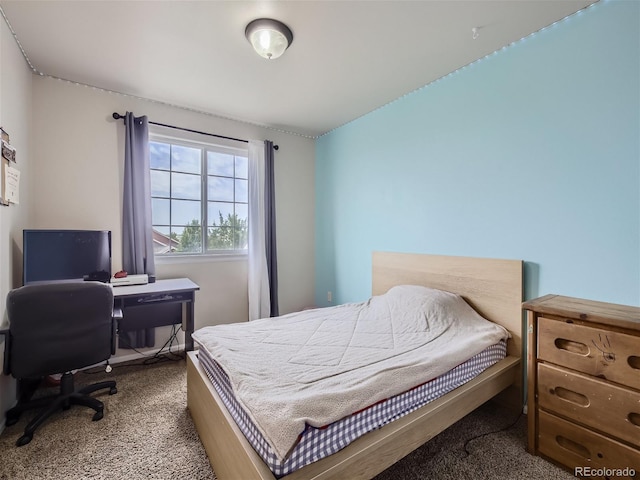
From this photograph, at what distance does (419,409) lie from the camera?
4.58 ft

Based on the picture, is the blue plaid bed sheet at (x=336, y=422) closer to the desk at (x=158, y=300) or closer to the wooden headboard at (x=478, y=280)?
the wooden headboard at (x=478, y=280)

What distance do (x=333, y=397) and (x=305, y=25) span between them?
6.93 feet

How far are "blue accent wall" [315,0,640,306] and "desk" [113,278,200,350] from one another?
6.52 feet

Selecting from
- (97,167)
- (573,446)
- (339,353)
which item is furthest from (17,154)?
(573,446)

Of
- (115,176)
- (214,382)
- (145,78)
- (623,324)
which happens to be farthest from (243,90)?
(623,324)

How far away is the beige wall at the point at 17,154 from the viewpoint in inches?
72.7

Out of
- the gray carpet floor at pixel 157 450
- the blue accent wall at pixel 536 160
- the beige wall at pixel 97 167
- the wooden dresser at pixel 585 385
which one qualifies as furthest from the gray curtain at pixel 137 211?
the wooden dresser at pixel 585 385

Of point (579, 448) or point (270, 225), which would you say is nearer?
point (579, 448)

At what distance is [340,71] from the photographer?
237 centimetres

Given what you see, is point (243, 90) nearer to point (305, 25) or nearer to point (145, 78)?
point (145, 78)

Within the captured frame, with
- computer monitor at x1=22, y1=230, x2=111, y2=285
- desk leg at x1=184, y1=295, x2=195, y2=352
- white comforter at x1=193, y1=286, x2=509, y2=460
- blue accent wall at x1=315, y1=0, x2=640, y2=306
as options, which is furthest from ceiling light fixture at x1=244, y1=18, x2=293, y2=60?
desk leg at x1=184, y1=295, x2=195, y2=352

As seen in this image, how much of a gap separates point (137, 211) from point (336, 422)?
8.70ft

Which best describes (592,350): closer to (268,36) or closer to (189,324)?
(268,36)

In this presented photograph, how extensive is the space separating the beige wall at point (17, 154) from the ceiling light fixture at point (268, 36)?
1521mm
